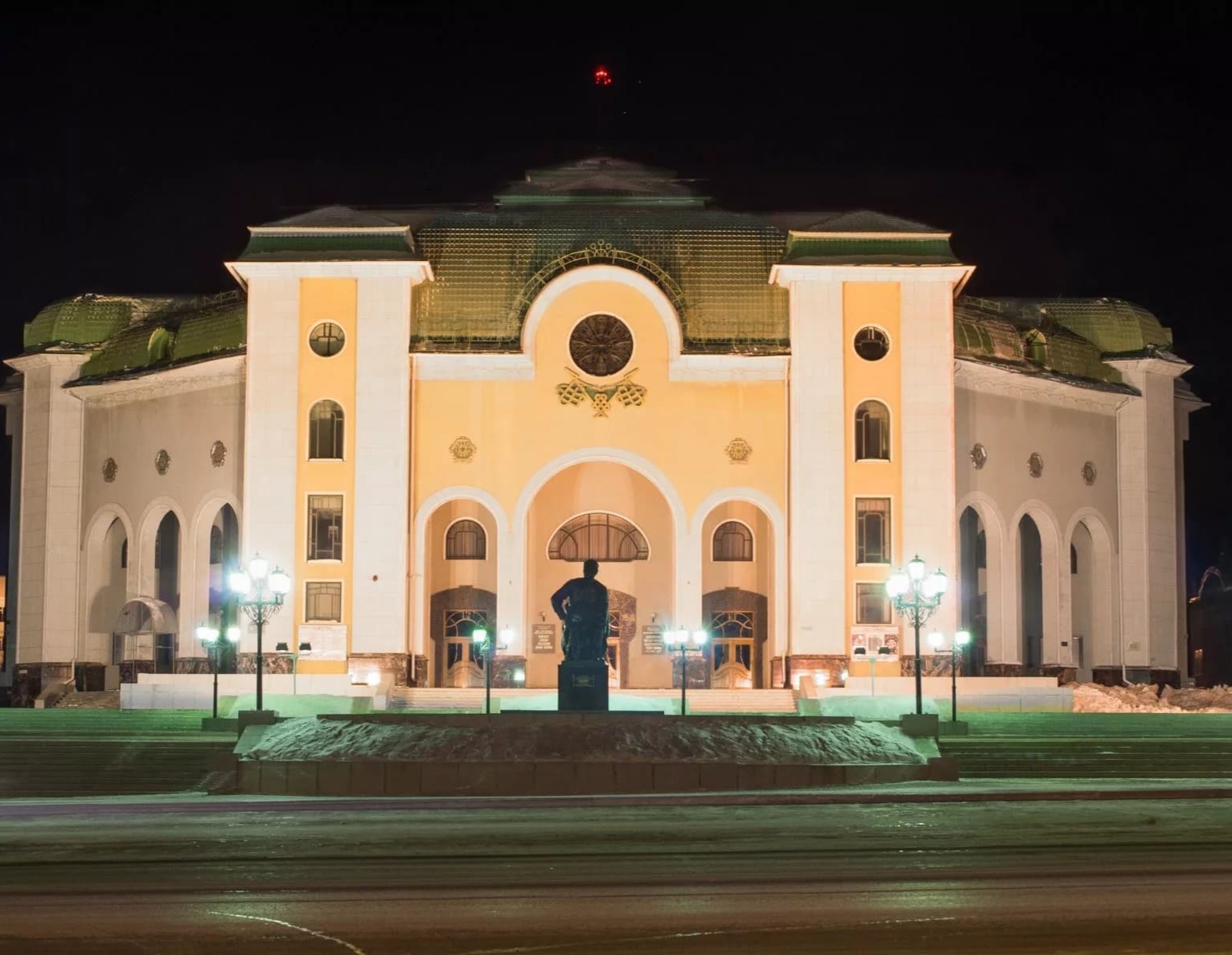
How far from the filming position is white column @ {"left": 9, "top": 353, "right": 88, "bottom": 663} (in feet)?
161

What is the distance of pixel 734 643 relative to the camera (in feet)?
156

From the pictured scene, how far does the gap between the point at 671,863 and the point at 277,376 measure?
29.8 metres

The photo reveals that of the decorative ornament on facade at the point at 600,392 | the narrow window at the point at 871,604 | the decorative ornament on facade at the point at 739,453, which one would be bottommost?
→ the narrow window at the point at 871,604

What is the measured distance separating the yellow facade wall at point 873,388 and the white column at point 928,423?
0.50 ft

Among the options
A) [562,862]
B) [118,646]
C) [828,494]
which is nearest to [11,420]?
[118,646]

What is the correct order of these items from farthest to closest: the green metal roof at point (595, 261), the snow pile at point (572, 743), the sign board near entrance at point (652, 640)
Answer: the sign board near entrance at point (652, 640) < the green metal roof at point (595, 261) < the snow pile at point (572, 743)

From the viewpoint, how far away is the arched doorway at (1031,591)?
166ft

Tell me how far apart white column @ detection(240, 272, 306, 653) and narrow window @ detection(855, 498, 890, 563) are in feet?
42.2

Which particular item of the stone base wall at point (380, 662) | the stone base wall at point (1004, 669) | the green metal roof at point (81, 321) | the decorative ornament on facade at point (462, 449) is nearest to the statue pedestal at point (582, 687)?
the stone base wall at point (380, 662)

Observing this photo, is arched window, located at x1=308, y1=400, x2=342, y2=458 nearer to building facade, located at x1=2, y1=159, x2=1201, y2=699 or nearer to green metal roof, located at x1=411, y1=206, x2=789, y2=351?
building facade, located at x1=2, y1=159, x2=1201, y2=699

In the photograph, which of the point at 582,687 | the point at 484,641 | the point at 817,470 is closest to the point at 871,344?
the point at 817,470

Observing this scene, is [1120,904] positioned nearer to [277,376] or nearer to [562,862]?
[562,862]

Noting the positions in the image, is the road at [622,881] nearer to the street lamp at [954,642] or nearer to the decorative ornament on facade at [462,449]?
the street lamp at [954,642]

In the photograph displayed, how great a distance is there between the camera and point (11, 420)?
177 ft
